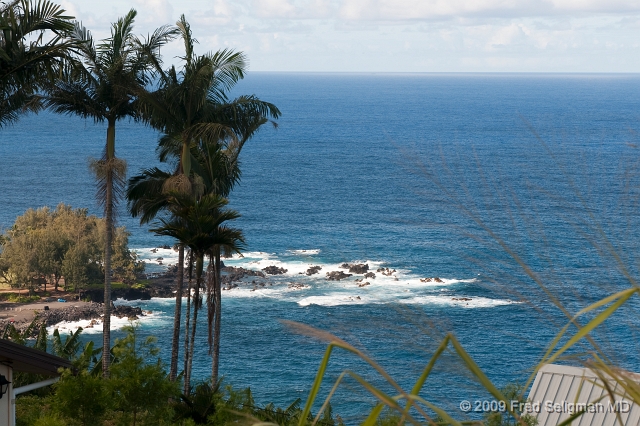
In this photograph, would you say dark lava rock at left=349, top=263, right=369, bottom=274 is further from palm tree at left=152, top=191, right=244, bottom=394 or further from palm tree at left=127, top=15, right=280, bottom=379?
palm tree at left=152, top=191, right=244, bottom=394

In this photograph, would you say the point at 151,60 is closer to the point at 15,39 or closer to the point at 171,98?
the point at 171,98

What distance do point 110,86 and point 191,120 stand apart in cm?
272

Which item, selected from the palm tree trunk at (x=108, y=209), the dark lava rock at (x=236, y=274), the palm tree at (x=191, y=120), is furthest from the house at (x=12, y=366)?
the dark lava rock at (x=236, y=274)

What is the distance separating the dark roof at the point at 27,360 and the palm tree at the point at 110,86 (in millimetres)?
10887

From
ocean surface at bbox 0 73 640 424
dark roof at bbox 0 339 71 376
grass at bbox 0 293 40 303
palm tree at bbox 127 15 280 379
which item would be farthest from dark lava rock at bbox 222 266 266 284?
dark roof at bbox 0 339 71 376

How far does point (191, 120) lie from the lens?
23281mm

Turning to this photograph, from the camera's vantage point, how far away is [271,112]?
23938mm

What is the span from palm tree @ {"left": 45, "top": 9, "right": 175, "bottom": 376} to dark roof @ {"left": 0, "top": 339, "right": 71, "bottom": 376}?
10887 millimetres

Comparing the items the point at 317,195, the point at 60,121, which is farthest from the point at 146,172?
the point at 60,121

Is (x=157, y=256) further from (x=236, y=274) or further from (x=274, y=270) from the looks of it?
A: (x=274, y=270)

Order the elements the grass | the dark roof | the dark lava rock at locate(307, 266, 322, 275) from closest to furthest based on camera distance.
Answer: the dark roof → the grass → the dark lava rock at locate(307, 266, 322, 275)

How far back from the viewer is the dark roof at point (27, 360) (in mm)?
9636

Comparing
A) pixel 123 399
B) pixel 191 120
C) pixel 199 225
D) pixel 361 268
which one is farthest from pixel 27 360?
pixel 361 268

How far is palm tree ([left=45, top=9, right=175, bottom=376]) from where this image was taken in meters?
21.6
